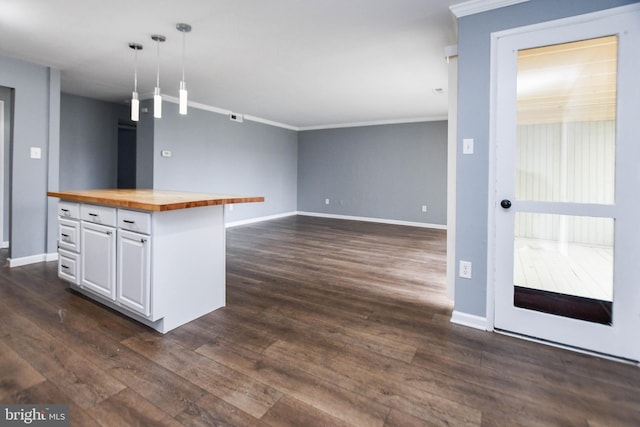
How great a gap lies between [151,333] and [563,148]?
2963 mm

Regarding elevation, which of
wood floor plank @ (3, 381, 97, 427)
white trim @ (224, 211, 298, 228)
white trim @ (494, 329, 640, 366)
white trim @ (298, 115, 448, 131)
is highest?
white trim @ (298, 115, 448, 131)

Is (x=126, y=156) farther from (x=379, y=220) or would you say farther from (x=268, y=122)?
(x=379, y=220)

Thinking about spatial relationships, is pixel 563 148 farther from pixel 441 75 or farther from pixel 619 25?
pixel 441 75

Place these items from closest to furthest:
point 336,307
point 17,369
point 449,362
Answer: point 17,369
point 449,362
point 336,307

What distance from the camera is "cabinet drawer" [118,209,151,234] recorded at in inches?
81.0

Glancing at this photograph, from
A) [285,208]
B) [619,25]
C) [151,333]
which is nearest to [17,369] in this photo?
[151,333]

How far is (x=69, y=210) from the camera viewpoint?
107 inches

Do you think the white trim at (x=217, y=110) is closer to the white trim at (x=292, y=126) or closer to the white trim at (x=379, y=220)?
the white trim at (x=292, y=126)

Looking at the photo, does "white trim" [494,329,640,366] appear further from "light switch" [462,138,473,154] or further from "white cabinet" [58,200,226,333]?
"white cabinet" [58,200,226,333]

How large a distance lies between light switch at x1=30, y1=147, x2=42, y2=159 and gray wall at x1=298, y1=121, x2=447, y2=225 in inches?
223

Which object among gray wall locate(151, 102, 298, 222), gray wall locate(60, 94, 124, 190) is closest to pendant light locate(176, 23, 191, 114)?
gray wall locate(151, 102, 298, 222)

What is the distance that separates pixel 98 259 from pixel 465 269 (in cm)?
274

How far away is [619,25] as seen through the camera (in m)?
1.88

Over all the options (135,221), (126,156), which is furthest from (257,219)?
(135,221)
